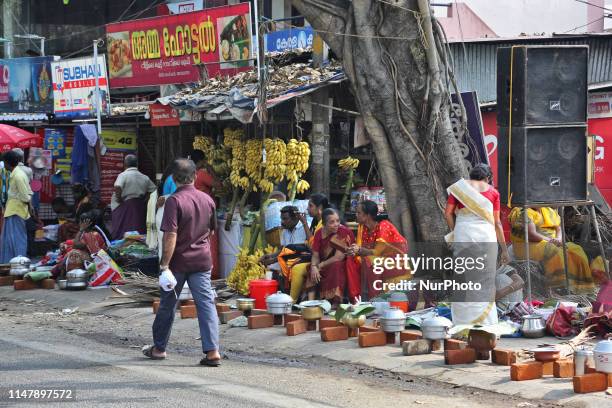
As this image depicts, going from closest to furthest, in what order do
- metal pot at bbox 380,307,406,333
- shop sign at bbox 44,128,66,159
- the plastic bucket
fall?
1. metal pot at bbox 380,307,406,333
2. the plastic bucket
3. shop sign at bbox 44,128,66,159

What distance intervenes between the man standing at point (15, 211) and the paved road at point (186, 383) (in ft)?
21.5

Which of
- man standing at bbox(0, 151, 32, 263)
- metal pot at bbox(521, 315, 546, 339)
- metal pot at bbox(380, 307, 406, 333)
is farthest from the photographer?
man standing at bbox(0, 151, 32, 263)

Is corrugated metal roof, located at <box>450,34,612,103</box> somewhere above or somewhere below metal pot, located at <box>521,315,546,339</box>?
above

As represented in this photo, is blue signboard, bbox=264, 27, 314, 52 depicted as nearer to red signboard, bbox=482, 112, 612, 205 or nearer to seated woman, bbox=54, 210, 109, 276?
red signboard, bbox=482, 112, 612, 205

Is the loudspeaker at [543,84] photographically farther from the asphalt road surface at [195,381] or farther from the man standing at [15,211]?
the man standing at [15,211]

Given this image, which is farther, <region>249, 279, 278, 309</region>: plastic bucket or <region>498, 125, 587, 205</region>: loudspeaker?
<region>249, 279, 278, 309</region>: plastic bucket

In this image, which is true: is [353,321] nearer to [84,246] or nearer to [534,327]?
[534,327]

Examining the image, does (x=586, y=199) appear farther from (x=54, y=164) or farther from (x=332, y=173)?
(x=54, y=164)

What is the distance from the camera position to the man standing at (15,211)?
15555mm

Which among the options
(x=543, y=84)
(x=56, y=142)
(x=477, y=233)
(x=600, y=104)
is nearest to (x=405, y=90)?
(x=543, y=84)

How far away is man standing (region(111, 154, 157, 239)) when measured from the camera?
15.7 metres

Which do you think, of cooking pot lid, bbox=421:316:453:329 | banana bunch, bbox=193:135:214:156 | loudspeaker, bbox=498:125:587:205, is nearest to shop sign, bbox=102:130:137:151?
banana bunch, bbox=193:135:214:156

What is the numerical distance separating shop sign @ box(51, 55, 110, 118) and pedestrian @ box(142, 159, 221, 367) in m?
8.41

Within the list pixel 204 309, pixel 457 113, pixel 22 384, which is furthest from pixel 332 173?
pixel 22 384
